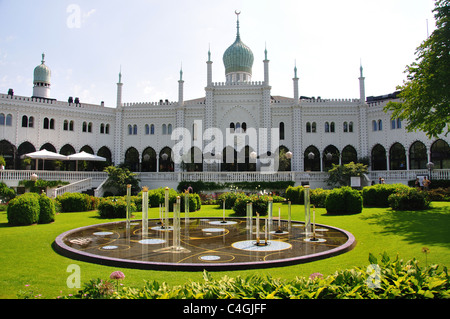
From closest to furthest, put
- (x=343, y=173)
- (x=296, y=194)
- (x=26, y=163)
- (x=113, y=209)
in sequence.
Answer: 1. (x=113, y=209)
2. (x=296, y=194)
3. (x=343, y=173)
4. (x=26, y=163)

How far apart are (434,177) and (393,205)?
536 inches

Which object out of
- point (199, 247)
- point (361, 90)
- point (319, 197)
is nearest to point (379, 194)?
point (319, 197)

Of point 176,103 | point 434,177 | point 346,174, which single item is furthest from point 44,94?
point 434,177

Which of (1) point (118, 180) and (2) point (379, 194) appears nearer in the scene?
(2) point (379, 194)

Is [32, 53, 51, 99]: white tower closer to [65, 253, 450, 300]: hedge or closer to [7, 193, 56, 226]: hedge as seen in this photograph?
[7, 193, 56, 226]: hedge

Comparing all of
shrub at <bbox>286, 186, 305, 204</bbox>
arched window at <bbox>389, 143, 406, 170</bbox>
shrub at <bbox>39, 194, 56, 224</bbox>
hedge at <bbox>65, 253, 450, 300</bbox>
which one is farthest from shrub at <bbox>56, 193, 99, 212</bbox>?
arched window at <bbox>389, 143, 406, 170</bbox>

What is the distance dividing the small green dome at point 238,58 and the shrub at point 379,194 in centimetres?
2716

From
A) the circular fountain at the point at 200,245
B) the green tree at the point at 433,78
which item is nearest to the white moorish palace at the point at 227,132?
the green tree at the point at 433,78

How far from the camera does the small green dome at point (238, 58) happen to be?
43469 mm

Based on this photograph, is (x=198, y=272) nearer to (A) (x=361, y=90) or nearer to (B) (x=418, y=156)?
(B) (x=418, y=156)

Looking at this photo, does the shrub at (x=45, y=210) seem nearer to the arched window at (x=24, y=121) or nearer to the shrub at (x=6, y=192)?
Answer: the shrub at (x=6, y=192)

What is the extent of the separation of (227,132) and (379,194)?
22.9m

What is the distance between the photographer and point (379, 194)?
2053 cm
